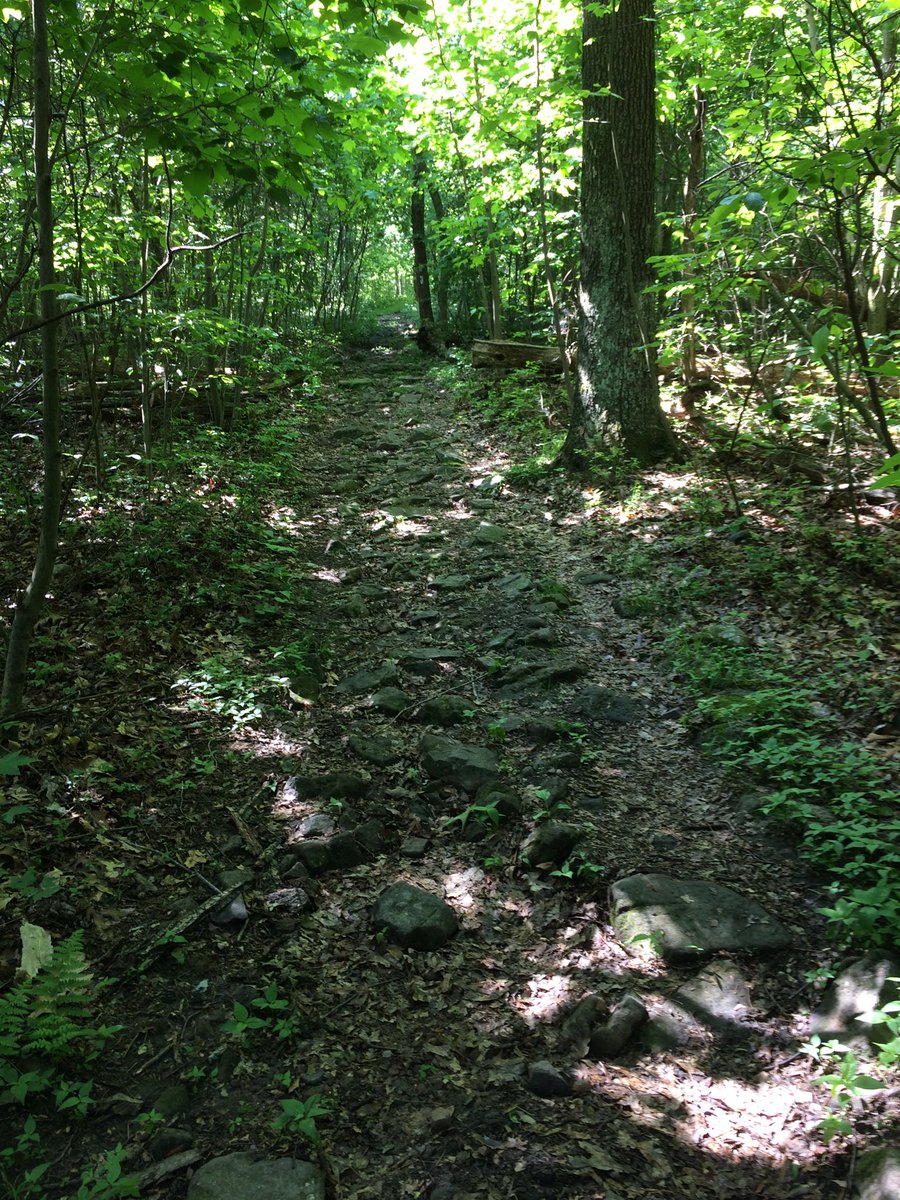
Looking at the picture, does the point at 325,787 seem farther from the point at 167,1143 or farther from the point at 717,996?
the point at 717,996

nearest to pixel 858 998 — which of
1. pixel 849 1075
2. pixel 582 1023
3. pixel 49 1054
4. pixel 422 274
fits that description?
pixel 849 1075

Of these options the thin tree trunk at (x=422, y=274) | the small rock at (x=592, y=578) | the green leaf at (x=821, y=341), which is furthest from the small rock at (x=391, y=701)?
the thin tree trunk at (x=422, y=274)

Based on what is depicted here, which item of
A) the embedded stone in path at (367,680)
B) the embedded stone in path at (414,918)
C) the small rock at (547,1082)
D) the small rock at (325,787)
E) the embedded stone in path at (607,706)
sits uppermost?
the embedded stone in path at (367,680)

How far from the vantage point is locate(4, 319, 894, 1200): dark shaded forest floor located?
92.0 inches

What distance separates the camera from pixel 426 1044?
275cm

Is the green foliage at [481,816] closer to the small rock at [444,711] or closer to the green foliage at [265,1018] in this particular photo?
the small rock at [444,711]

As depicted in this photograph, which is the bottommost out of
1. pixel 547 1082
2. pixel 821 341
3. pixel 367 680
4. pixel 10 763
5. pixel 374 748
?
pixel 547 1082

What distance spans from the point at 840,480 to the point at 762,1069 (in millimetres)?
5240

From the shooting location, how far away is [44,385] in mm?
3318

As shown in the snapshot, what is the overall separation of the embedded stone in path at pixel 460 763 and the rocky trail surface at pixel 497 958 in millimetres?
14

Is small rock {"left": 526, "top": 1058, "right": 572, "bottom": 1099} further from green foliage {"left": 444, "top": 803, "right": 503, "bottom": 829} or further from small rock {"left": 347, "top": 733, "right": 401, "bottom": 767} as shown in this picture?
small rock {"left": 347, "top": 733, "right": 401, "bottom": 767}

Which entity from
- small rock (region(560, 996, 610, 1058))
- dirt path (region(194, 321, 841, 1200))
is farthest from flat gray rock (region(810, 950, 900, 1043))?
small rock (region(560, 996, 610, 1058))

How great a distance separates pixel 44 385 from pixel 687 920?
147 inches

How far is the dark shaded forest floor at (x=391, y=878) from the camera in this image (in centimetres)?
234
